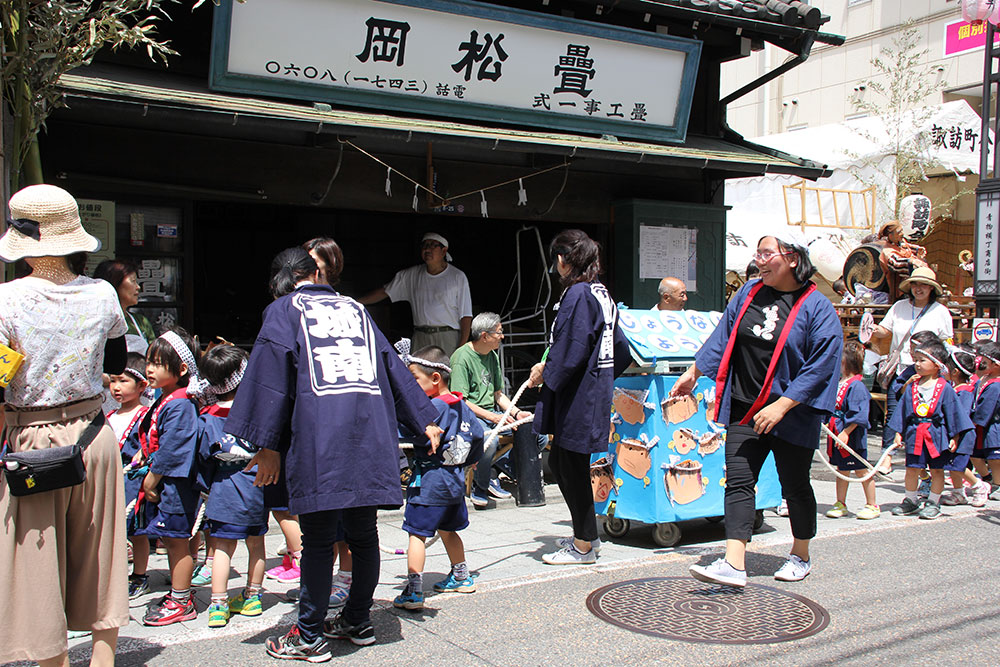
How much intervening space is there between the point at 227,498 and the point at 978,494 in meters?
A: 6.29

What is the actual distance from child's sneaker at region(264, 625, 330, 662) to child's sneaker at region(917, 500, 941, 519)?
518 cm

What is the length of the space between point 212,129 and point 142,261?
121 centimetres

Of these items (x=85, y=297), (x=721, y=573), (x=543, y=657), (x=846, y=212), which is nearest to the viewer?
(x=85, y=297)

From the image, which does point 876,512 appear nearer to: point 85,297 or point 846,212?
point 85,297

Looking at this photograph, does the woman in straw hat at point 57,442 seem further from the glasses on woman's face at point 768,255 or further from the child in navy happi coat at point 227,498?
the glasses on woman's face at point 768,255

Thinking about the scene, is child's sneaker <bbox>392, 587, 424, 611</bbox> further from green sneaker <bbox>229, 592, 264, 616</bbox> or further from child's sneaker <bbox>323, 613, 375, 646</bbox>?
green sneaker <bbox>229, 592, 264, 616</bbox>

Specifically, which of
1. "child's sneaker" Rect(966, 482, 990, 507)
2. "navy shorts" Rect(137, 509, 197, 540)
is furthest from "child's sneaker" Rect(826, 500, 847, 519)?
"navy shorts" Rect(137, 509, 197, 540)

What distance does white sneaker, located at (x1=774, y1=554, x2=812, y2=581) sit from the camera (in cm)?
518

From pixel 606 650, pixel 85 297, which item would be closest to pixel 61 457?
pixel 85 297

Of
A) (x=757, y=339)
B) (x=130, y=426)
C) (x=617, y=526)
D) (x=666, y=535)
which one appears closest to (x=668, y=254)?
(x=617, y=526)

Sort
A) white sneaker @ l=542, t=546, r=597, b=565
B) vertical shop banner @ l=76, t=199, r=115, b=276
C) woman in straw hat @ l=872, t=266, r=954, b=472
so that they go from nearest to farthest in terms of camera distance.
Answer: white sneaker @ l=542, t=546, r=597, b=565 → vertical shop banner @ l=76, t=199, r=115, b=276 → woman in straw hat @ l=872, t=266, r=954, b=472

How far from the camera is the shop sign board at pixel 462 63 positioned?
23.3 ft

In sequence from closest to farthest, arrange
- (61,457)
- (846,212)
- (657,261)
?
(61,457), (657,261), (846,212)

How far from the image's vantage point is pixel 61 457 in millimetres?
3236
